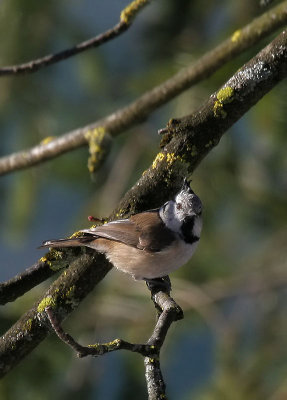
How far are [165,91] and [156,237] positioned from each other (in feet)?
Result: 2.38

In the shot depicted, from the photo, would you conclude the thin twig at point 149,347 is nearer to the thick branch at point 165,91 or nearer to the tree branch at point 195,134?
the tree branch at point 195,134

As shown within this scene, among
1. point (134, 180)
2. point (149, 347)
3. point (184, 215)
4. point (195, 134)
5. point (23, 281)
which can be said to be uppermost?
point (134, 180)

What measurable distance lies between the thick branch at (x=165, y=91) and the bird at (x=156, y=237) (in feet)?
1.96

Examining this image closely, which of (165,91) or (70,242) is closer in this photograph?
(70,242)

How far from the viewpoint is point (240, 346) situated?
4602 mm

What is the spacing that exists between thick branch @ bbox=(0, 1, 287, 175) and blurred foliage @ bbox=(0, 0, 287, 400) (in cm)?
57

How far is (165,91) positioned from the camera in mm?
3320

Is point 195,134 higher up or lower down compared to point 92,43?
lower down

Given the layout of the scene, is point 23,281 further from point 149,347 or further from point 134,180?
point 134,180

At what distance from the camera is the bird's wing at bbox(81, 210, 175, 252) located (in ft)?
8.91

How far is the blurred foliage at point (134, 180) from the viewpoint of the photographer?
4121mm

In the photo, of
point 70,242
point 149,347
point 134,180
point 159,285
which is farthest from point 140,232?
point 134,180

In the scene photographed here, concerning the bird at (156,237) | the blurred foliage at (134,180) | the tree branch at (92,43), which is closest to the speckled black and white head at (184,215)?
the bird at (156,237)

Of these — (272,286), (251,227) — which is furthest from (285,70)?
(251,227)
